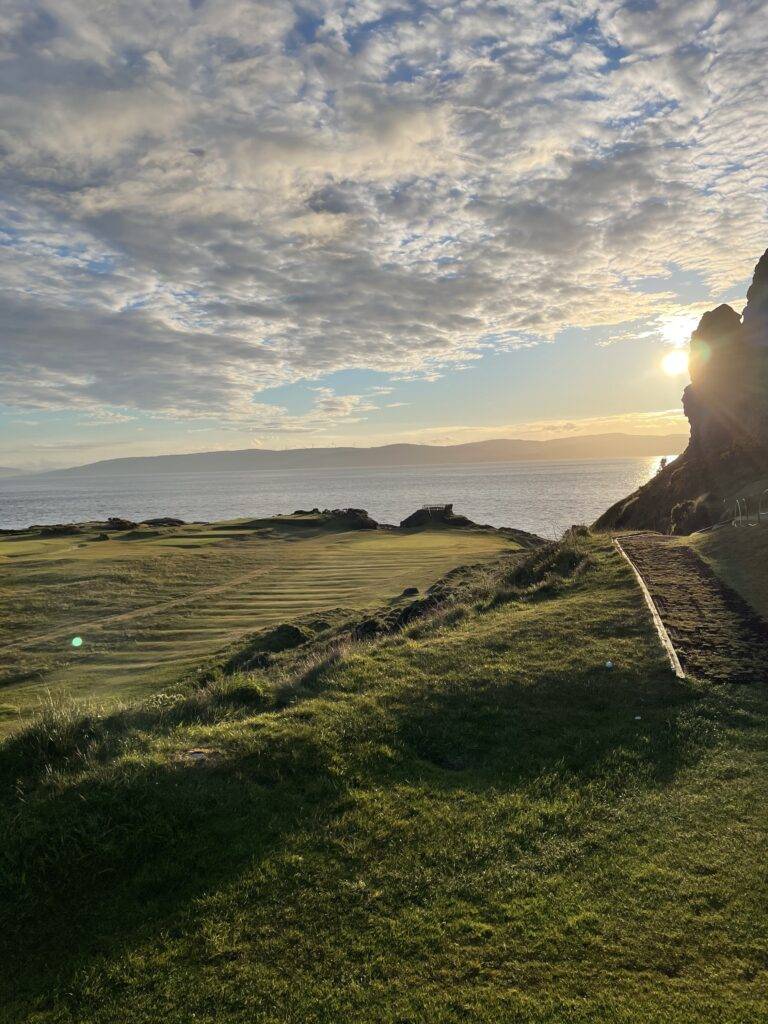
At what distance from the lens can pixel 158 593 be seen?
30969mm

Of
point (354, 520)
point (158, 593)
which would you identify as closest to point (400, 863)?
point (158, 593)

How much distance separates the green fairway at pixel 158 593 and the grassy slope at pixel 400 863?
24.4ft

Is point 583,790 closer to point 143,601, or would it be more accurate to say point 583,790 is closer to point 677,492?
point 143,601

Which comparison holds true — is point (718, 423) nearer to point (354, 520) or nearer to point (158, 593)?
point (354, 520)

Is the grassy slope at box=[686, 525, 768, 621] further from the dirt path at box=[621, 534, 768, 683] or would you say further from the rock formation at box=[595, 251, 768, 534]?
the rock formation at box=[595, 251, 768, 534]

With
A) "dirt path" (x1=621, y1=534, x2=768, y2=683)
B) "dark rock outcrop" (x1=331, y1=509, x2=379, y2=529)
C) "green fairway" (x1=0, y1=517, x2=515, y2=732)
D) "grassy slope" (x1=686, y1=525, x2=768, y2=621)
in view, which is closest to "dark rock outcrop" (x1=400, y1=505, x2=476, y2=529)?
"dark rock outcrop" (x1=331, y1=509, x2=379, y2=529)

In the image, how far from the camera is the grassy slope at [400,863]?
4984 mm

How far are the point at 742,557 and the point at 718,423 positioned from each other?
3153 centimetres

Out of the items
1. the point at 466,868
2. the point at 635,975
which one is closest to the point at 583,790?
the point at 466,868

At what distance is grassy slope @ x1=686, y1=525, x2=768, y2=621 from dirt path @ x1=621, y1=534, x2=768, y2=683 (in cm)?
31

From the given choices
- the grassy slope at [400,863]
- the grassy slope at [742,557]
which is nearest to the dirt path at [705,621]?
the grassy slope at [742,557]

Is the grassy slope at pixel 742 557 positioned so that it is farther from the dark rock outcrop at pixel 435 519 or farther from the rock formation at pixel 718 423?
the dark rock outcrop at pixel 435 519

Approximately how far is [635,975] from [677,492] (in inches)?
1725

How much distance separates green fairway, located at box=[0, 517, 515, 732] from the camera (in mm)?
19844
